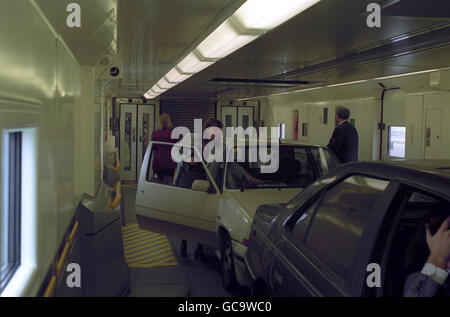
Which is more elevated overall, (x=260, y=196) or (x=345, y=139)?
(x=345, y=139)

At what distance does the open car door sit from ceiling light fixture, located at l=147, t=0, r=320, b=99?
1.48 m

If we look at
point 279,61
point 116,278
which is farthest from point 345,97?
point 116,278

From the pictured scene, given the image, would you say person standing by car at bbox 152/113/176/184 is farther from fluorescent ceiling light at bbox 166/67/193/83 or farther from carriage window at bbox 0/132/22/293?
carriage window at bbox 0/132/22/293

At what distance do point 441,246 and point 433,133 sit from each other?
678cm

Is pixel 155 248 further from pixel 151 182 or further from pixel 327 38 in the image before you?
pixel 327 38

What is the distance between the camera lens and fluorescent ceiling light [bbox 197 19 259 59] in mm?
3923

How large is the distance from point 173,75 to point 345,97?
4.58 meters

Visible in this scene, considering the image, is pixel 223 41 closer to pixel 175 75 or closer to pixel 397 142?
pixel 175 75

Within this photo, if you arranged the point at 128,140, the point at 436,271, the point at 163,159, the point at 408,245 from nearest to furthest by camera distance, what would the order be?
1. the point at 436,271
2. the point at 408,245
3. the point at 163,159
4. the point at 128,140

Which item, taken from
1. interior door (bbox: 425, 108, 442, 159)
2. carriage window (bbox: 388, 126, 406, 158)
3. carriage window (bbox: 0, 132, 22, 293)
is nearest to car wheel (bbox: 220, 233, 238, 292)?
carriage window (bbox: 0, 132, 22, 293)

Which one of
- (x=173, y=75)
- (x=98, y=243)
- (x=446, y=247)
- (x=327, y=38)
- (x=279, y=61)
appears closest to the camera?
(x=446, y=247)

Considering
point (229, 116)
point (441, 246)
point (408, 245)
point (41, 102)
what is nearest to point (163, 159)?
point (41, 102)

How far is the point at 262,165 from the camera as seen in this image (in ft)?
19.0

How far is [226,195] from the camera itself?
17.8 ft
